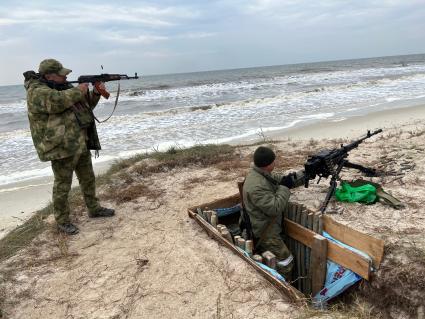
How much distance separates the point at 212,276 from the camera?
13.5 ft

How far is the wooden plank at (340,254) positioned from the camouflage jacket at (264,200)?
10.2 inches

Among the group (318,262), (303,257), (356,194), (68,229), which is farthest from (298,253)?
(68,229)

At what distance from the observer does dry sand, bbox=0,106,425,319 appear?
375 cm

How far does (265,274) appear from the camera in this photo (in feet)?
A: 12.9

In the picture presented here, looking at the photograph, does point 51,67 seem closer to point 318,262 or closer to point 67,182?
point 67,182

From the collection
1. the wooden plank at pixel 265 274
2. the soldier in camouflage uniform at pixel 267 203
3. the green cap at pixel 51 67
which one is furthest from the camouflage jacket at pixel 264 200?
the green cap at pixel 51 67

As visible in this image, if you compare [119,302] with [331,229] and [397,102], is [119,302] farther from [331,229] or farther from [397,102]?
[397,102]

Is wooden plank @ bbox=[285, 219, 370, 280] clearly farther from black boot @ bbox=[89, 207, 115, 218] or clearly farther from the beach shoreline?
the beach shoreline

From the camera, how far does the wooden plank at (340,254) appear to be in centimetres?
378

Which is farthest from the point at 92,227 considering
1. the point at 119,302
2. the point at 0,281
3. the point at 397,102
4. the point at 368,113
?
the point at 397,102

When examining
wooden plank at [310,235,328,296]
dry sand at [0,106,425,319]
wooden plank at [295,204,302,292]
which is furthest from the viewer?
wooden plank at [295,204,302,292]

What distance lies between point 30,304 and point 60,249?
1.01 metres

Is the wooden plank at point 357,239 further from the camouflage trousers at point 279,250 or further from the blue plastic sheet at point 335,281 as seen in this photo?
the camouflage trousers at point 279,250

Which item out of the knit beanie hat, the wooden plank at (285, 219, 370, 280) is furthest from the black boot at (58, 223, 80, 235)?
the wooden plank at (285, 219, 370, 280)
